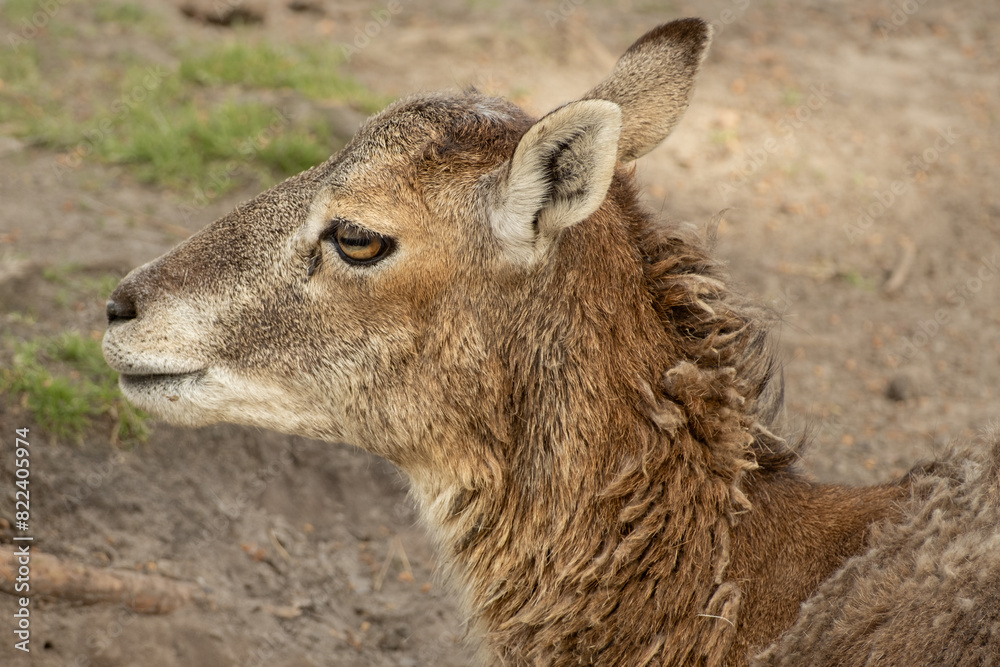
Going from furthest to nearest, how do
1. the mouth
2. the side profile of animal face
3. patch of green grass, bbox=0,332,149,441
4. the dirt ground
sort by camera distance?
patch of green grass, bbox=0,332,149,441
the dirt ground
the mouth
the side profile of animal face

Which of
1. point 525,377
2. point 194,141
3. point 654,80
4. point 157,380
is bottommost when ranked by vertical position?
point 194,141

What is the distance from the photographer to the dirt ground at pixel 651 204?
14.4 ft

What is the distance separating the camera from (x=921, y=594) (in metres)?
2.84

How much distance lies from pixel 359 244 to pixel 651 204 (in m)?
1.71

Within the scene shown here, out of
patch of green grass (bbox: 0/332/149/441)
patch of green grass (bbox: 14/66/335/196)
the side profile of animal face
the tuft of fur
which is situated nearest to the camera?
the tuft of fur

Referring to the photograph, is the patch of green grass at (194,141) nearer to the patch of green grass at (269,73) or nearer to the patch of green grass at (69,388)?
the patch of green grass at (269,73)

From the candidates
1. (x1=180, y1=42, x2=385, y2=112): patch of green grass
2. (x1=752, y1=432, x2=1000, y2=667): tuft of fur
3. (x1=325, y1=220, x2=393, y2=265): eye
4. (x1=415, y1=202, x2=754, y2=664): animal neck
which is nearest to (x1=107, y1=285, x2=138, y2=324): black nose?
(x1=325, y1=220, x2=393, y2=265): eye

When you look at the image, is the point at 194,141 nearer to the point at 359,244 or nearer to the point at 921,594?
the point at 359,244

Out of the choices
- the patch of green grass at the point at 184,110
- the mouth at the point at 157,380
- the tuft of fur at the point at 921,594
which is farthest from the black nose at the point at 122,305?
the patch of green grass at the point at 184,110

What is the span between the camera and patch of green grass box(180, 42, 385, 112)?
845cm

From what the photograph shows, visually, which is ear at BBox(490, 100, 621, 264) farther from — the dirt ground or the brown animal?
the dirt ground

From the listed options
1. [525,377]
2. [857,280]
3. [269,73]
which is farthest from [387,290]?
[269,73]

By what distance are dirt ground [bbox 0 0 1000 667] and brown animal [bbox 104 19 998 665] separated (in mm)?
554

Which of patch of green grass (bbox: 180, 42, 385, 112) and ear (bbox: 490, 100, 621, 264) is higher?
ear (bbox: 490, 100, 621, 264)
